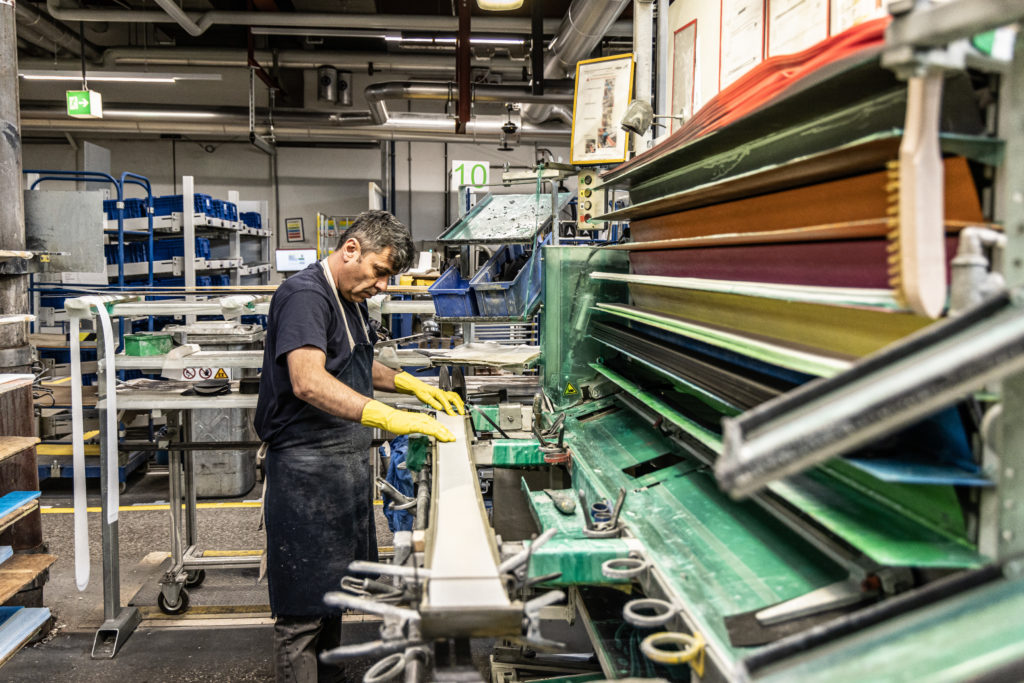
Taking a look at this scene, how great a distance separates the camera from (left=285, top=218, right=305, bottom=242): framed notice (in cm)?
1066

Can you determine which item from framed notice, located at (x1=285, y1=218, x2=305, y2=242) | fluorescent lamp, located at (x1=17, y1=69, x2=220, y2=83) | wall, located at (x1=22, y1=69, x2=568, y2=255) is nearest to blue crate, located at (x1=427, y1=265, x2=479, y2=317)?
fluorescent lamp, located at (x1=17, y1=69, x2=220, y2=83)

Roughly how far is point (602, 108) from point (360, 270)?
1366 mm

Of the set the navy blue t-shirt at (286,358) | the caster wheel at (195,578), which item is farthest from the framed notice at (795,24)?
the caster wheel at (195,578)

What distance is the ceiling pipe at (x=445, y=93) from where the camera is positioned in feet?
23.6

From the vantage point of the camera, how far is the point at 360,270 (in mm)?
2314

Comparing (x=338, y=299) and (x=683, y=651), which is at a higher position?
(x=338, y=299)

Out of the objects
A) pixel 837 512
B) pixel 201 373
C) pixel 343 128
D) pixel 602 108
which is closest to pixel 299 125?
pixel 343 128

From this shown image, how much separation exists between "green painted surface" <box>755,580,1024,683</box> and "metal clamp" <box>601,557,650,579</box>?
1.37 feet

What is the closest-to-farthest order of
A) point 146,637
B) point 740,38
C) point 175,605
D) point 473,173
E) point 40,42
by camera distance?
point 740,38
point 146,637
point 175,605
point 473,173
point 40,42

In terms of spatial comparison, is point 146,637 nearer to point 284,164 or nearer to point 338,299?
point 338,299

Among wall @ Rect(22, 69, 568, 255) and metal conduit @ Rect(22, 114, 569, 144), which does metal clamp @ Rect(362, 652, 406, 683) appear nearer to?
metal conduit @ Rect(22, 114, 569, 144)

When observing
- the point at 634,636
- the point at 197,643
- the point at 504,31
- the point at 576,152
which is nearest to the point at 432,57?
the point at 504,31

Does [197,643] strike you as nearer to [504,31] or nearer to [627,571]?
[627,571]

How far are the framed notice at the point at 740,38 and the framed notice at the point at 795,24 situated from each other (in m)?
0.07
